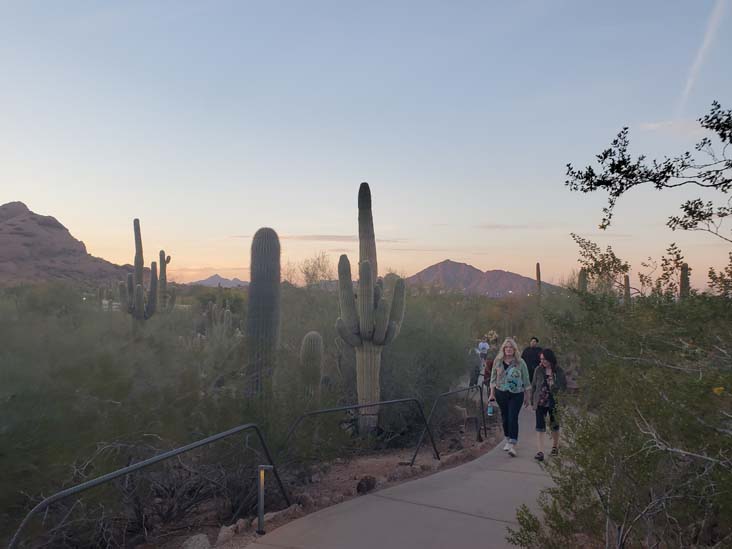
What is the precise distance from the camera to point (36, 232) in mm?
91875

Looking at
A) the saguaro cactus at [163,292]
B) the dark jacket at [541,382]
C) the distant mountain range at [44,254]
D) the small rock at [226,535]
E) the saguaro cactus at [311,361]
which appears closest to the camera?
the small rock at [226,535]

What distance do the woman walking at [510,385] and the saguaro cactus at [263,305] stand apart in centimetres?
351

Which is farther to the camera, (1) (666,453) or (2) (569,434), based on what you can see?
(2) (569,434)

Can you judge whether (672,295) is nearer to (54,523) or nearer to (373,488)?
(373,488)

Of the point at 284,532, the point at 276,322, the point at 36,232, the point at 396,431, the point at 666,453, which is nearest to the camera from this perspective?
the point at 666,453

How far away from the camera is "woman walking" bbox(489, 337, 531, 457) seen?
10.2m

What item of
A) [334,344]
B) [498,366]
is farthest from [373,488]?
[334,344]

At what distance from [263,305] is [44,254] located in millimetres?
87284

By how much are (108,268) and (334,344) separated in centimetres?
8405

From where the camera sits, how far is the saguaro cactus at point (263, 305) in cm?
1087

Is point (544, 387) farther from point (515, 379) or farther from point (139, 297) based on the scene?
point (139, 297)

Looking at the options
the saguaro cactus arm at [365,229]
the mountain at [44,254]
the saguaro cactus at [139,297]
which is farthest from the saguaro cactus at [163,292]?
the mountain at [44,254]

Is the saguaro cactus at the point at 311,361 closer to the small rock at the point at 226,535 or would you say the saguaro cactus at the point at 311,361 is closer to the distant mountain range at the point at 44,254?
the small rock at the point at 226,535

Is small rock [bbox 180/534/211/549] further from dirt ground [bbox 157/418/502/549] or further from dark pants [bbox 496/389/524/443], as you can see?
dark pants [bbox 496/389/524/443]
